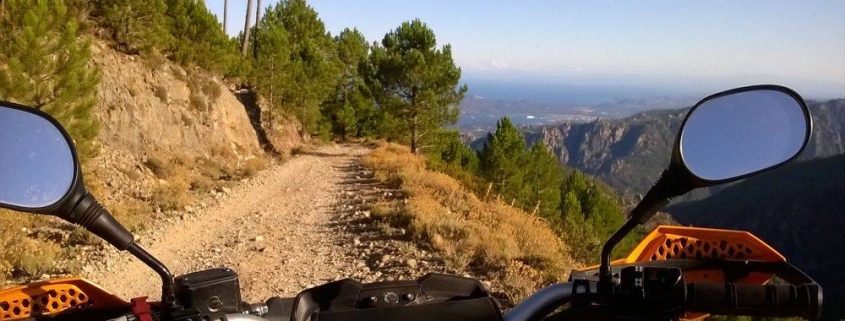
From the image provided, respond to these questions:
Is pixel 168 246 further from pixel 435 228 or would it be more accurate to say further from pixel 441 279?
pixel 441 279

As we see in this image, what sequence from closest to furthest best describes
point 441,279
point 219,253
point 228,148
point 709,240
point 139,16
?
point 441,279 → point 709,240 → point 219,253 → point 139,16 → point 228,148

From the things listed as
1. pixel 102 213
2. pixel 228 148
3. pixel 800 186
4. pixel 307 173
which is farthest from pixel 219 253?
pixel 800 186

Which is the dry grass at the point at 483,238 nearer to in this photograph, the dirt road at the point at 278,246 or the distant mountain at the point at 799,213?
the dirt road at the point at 278,246

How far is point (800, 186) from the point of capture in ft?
394

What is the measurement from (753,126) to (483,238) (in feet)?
22.4

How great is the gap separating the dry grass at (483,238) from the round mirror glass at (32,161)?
5458mm

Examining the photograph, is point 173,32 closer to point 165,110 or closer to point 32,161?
point 165,110

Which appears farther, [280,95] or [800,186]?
[800,186]

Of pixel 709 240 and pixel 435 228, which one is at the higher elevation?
pixel 709 240

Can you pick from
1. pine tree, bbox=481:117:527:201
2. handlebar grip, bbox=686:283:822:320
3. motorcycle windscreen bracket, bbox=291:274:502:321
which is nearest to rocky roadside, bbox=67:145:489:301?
motorcycle windscreen bracket, bbox=291:274:502:321

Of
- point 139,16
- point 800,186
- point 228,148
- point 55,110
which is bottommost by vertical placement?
point 800,186

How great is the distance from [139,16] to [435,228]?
1332cm

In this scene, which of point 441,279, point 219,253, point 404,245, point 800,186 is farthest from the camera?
point 800,186

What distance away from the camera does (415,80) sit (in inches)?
1053
